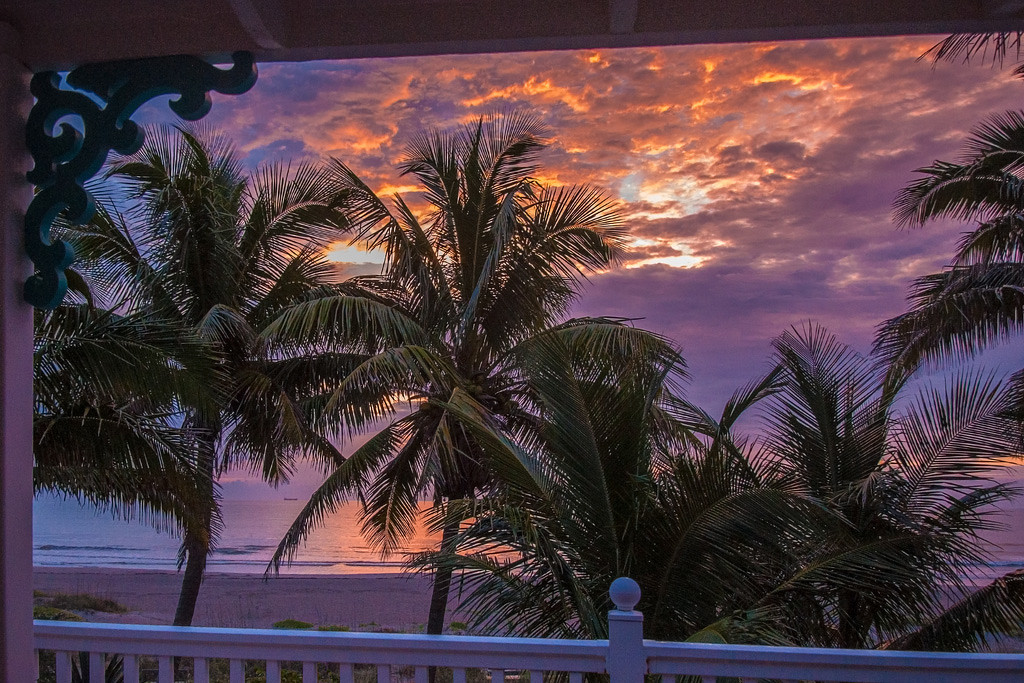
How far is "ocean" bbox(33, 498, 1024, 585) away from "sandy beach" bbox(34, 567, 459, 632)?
22.4 inches

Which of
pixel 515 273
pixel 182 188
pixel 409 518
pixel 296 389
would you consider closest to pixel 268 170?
pixel 182 188

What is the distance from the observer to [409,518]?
10.2 m

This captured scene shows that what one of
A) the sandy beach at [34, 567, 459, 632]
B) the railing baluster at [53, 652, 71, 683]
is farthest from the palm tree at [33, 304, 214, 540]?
the sandy beach at [34, 567, 459, 632]

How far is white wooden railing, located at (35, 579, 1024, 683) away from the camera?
2.15 metres

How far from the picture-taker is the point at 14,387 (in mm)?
1999

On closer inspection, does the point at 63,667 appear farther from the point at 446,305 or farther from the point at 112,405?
the point at 446,305

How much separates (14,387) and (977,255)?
9940 mm

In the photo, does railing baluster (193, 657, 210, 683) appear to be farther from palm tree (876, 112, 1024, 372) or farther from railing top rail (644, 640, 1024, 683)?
palm tree (876, 112, 1024, 372)

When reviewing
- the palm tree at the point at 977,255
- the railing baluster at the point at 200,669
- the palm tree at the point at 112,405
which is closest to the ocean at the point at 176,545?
the palm tree at the point at 112,405

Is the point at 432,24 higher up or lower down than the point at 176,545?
higher up

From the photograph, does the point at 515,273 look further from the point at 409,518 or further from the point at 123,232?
the point at 123,232

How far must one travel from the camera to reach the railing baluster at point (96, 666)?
252cm

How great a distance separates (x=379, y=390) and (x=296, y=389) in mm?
1477

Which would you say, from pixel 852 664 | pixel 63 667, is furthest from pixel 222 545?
pixel 852 664
